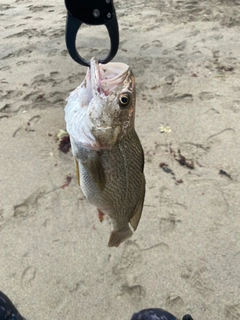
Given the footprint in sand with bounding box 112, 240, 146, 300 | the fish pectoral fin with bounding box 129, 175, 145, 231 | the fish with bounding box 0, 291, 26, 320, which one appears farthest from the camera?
the footprint in sand with bounding box 112, 240, 146, 300

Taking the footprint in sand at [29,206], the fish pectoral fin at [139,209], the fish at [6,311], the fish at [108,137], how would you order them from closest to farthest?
the fish at [108,137] < the fish pectoral fin at [139,209] < the fish at [6,311] < the footprint in sand at [29,206]

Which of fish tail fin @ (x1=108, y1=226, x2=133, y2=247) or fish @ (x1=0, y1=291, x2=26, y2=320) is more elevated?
fish tail fin @ (x1=108, y1=226, x2=133, y2=247)

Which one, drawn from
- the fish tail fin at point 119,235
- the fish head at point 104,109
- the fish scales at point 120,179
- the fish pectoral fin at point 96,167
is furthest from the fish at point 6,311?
the fish head at point 104,109

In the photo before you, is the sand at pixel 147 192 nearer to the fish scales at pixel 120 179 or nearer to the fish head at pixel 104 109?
the fish scales at pixel 120 179

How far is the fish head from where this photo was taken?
61.3 inches

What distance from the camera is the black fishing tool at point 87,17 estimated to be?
146 cm

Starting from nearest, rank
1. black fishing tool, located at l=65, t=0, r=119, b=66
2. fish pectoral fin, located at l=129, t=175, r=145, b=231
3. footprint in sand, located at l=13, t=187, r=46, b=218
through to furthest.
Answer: black fishing tool, located at l=65, t=0, r=119, b=66 < fish pectoral fin, located at l=129, t=175, r=145, b=231 < footprint in sand, located at l=13, t=187, r=46, b=218

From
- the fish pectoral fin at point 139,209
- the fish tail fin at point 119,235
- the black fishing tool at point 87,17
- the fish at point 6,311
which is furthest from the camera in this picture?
the fish at point 6,311

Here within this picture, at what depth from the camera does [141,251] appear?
2705 mm

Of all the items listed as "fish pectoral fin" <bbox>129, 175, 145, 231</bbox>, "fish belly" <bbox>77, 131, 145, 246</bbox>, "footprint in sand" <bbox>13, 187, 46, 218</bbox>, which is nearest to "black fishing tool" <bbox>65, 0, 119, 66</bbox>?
"fish belly" <bbox>77, 131, 145, 246</bbox>

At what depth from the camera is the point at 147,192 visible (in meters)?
3.11

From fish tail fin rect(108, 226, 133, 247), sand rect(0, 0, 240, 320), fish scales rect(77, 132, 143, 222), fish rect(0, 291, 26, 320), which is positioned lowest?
sand rect(0, 0, 240, 320)

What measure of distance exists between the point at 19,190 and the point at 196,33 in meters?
3.46

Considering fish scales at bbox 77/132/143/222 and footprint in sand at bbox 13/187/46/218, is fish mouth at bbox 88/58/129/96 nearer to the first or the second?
fish scales at bbox 77/132/143/222
